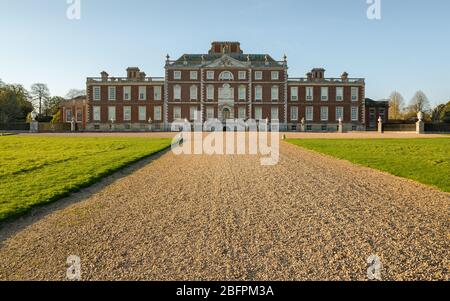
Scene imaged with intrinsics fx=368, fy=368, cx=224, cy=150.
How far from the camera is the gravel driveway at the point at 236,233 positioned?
365cm

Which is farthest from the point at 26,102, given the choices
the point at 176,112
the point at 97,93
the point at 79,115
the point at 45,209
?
the point at 45,209

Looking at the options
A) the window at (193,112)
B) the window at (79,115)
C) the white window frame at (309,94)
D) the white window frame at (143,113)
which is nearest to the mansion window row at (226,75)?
the window at (193,112)

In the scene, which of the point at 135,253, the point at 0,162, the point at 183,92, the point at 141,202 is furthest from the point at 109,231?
the point at 183,92

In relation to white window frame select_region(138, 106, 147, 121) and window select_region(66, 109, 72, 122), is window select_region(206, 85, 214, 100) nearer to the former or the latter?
white window frame select_region(138, 106, 147, 121)

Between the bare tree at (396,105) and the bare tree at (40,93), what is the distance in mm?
74538

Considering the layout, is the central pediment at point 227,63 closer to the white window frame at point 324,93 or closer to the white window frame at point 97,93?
the white window frame at point 324,93

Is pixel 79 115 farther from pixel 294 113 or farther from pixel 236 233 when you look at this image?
pixel 236 233

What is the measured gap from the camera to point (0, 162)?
39.2 ft

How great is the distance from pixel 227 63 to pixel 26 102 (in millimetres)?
39897

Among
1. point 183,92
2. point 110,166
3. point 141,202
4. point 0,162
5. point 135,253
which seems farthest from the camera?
point 183,92

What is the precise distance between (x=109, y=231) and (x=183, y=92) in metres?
53.3

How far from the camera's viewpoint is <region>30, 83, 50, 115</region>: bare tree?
251ft

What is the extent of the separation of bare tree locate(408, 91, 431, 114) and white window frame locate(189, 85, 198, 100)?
161ft

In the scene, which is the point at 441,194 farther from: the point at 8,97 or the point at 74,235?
the point at 8,97
